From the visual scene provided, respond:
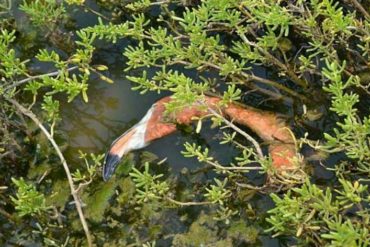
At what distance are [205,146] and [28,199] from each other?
1.10m

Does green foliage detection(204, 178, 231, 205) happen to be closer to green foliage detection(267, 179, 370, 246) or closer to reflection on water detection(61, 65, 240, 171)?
green foliage detection(267, 179, 370, 246)

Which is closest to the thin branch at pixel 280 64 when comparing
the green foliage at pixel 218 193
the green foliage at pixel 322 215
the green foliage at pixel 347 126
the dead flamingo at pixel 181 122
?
the dead flamingo at pixel 181 122

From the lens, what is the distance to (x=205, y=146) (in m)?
3.76

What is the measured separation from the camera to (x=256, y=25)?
3.63 m

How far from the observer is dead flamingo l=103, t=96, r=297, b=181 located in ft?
11.7

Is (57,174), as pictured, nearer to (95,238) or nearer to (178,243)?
(95,238)

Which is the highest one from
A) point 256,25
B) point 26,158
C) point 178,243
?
point 256,25

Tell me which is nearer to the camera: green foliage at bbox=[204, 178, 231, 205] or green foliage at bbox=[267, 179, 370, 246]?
green foliage at bbox=[267, 179, 370, 246]

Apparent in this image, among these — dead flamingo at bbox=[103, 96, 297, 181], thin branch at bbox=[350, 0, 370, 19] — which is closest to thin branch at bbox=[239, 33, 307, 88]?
dead flamingo at bbox=[103, 96, 297, 181]

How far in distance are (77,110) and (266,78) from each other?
4.06ft

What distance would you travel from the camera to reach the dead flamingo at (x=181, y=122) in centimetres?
358

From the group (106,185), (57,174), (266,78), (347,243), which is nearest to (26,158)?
(57,174)

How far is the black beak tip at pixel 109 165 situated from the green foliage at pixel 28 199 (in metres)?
0.46

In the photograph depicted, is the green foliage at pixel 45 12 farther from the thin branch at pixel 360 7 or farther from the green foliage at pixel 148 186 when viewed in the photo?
the thin branch at pixel 360 7
